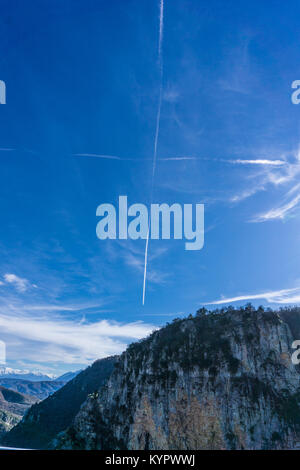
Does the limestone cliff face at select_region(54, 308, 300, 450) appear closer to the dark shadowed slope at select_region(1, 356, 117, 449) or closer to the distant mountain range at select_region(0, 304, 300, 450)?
the distant mountain range at select_region(0, 304, 300, 450)

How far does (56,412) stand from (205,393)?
105007 millimetres

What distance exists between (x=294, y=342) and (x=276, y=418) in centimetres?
1341

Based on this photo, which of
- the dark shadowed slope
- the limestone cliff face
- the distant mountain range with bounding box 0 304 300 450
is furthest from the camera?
the dark shadowed slope

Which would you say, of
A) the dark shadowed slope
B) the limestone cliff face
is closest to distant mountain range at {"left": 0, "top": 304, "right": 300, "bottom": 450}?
the limestone cliff face

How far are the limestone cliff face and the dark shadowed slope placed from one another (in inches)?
1984

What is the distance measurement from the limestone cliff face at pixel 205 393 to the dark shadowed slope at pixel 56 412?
50.4 m

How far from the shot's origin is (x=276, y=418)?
48.5 meters

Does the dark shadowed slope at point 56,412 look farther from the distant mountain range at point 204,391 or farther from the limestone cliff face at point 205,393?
the limestone cliff face at point 205,393

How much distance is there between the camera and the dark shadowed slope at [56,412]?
11606 cm

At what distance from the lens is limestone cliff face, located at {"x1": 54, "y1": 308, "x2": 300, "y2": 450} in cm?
5003

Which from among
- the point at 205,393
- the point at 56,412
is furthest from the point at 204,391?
the point at 56,412

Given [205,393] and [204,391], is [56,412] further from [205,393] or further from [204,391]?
[205,393]
